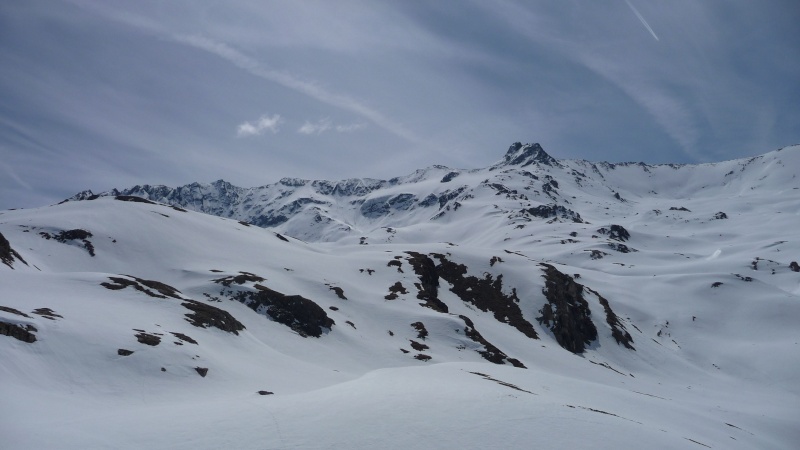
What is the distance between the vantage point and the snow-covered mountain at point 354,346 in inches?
649

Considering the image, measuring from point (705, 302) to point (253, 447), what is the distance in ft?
436

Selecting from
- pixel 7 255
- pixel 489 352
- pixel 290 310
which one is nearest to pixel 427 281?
pixel 489 352

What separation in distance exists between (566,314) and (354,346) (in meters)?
49.3

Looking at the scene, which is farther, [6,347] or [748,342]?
[748,342]

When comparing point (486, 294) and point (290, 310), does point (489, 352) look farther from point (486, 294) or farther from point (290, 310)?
point (290, 310)

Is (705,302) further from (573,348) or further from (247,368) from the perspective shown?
(247,368)

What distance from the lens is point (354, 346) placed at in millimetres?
51312

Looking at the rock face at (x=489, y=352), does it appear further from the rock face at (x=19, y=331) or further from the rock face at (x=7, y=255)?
the rock face at (x=7, y=255)

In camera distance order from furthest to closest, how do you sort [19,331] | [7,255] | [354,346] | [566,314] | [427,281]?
[566,314], [427,281], [354,346], [7,255], [19,331]

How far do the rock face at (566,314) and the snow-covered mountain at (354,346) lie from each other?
1.47 ft

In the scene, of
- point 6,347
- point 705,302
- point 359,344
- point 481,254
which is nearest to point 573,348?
point 481,254

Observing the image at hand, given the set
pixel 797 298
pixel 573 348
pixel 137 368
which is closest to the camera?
pixel 137 368

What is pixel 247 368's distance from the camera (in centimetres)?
3144

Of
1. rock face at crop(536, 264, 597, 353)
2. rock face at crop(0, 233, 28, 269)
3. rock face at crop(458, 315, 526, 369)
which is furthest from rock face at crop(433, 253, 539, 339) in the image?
rock face at crop(0, 233, 28, 269)
